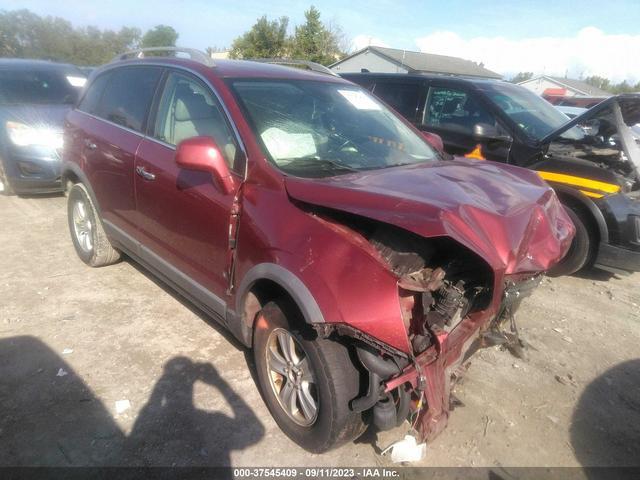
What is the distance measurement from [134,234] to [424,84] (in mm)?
4146

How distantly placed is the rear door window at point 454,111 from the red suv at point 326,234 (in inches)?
85.1

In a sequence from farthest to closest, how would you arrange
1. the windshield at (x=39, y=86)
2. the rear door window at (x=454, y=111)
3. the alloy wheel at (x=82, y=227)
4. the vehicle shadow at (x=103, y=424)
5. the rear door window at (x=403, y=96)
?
the windshield at (x=39, y=86) < the rear door window at (x=403, y=96) < the rear door window at (x=454, y=111) < the alloy wheel at (x=82, y=227) < the vehicle shadow at (x=103, y=424)

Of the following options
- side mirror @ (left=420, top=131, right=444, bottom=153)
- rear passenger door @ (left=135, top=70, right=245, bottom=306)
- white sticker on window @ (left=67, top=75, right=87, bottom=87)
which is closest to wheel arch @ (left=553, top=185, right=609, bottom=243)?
side mirror @ (left=420, top=131, right=444, bottom=153)

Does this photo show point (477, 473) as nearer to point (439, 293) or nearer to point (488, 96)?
point (439, 293)

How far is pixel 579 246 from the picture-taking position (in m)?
4.26

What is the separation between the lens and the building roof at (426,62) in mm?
30766

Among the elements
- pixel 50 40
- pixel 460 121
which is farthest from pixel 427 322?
pixel 50 40

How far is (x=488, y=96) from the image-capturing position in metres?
5.18

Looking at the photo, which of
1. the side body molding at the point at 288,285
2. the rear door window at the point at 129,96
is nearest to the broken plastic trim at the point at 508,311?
the side body molding at the point at 288,285

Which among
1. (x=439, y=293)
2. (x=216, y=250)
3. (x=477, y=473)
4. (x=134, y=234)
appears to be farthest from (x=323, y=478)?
(x=134, y=234)

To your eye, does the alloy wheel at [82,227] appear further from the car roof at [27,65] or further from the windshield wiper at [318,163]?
the car roof at [27,65]

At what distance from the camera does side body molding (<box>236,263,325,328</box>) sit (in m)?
1.92

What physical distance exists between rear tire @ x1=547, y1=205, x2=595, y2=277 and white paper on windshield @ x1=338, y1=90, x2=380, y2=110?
2.31m

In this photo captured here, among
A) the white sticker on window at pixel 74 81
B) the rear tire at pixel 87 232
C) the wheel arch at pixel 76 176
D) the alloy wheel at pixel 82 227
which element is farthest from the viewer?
the white sticker on window at pixel 74 81
